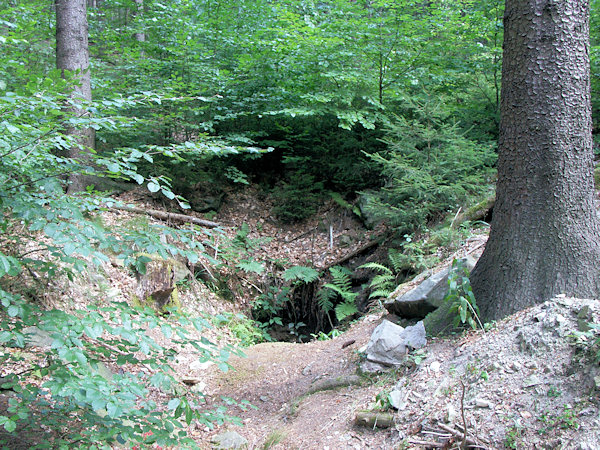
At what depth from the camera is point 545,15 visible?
3.16m

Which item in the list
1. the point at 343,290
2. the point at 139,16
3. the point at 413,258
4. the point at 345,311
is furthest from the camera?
the point at 139,16

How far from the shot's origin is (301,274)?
24.9ft

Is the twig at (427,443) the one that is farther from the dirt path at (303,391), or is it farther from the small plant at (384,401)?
the small plant at (384,401)

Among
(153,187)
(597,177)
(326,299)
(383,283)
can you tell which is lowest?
(326,299)

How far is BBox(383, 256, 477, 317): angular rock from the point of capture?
414 centimetres

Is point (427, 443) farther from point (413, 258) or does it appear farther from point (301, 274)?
point (301, 274)

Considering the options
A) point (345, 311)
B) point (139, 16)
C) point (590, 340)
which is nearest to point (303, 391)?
point (345, 311)

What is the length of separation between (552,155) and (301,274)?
5.03 m

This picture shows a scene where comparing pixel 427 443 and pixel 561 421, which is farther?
pixel 427 443

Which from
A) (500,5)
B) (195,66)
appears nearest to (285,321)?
(195,66)

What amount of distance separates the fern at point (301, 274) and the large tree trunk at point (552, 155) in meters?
4.54

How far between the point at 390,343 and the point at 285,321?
167 inches

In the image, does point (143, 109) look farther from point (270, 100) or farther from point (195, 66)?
point (270, 100)

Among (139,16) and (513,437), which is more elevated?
(139,16)
